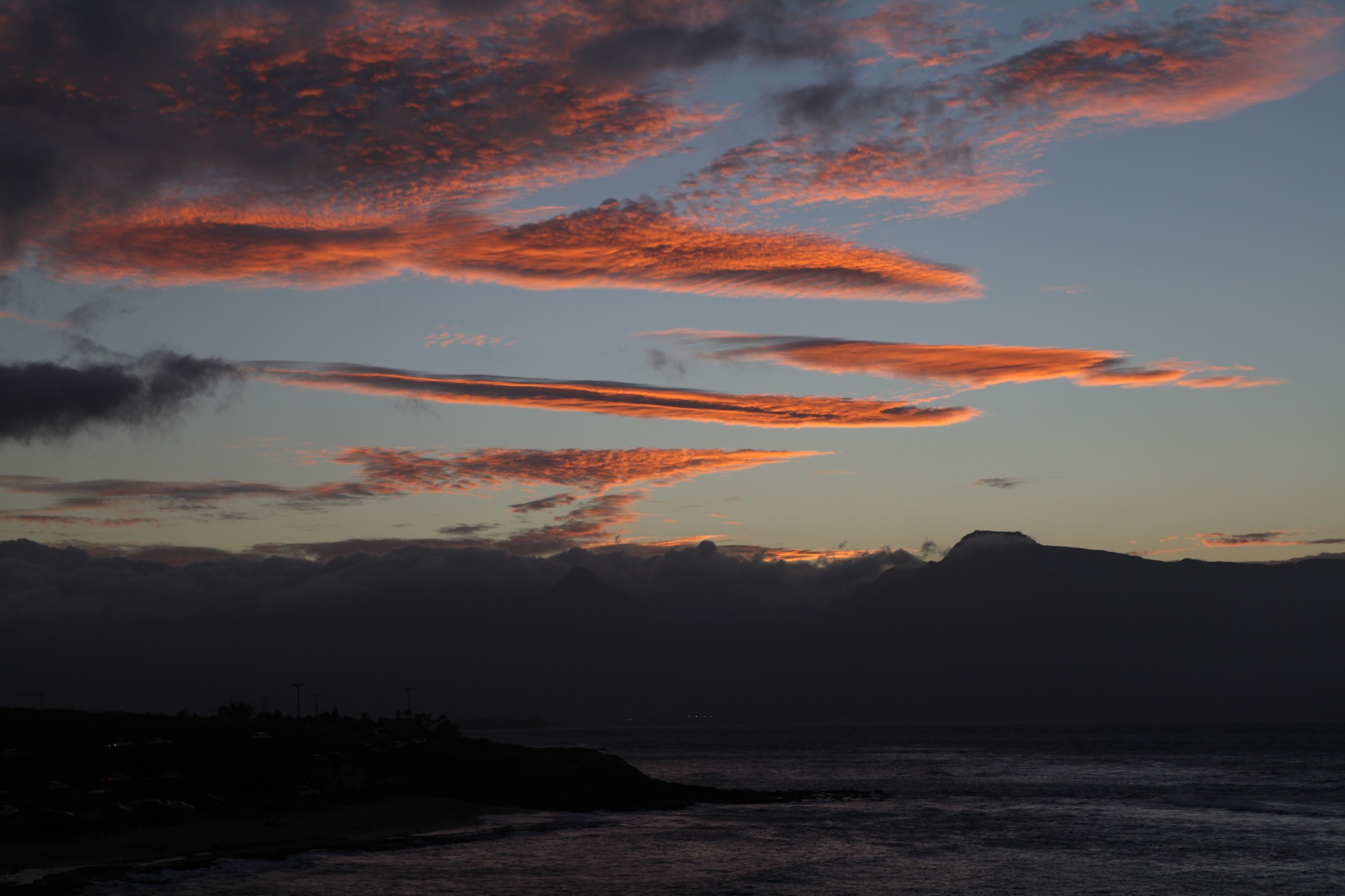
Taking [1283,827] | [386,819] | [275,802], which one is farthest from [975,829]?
[275,802]

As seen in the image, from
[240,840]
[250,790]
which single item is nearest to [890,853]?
[240,840]

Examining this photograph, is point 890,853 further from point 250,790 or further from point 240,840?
point 250,790

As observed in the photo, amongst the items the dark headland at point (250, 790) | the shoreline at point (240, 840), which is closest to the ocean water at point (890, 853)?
the shoreline at point (240, 840)

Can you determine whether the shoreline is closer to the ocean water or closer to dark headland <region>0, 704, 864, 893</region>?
dark headland <region>0, 704, 864, 893</region>

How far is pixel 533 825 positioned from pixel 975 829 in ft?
127

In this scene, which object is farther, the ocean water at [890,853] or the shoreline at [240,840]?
the ocean water at [890,853]

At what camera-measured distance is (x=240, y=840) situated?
69.8 meters

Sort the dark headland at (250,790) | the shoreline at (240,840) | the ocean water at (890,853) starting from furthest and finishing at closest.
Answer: the dark headland at (250,790), the ocean water at (890,853), the shoreline at (240,840)

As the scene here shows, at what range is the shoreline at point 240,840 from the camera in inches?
2183

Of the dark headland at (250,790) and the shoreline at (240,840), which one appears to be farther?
the dark headland at (250,790)

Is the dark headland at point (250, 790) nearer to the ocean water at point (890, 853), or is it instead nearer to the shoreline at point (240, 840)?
the shoreline at point (240, 840)

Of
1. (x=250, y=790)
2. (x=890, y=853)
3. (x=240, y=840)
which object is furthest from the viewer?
(x=250, y=790)

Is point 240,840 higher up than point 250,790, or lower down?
lower down

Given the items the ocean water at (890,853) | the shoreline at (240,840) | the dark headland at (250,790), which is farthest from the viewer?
the dark headland at (250,790)
